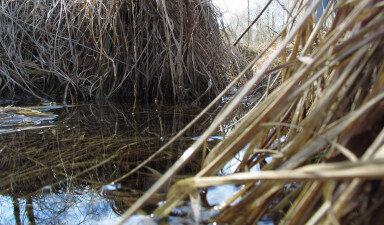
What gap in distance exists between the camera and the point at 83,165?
36.6 inches

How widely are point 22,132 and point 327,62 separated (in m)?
1.34

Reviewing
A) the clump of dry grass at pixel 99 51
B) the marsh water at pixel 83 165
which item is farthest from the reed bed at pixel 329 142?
the clump of dry grass at pixel 99 51

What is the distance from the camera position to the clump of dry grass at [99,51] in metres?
2.23

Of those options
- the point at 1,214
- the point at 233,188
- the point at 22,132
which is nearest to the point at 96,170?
the point at 1,214

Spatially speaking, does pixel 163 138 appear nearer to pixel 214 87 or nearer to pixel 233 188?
pixel 233 188

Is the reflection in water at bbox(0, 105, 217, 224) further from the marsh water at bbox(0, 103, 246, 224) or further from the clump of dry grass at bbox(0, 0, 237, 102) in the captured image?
the clump of dry grass at bbox(0, 0, 237, 102)

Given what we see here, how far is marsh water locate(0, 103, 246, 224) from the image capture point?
654 millimetres

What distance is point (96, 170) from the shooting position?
0.89 metres

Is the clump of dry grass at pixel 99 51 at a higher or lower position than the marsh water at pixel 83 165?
higher

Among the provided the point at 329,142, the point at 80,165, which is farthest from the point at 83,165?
the point at 329,142

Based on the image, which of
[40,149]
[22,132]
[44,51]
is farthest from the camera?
[44,51]

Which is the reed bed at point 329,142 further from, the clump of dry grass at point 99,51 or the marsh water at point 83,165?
the clump of dry grass at point 99,51

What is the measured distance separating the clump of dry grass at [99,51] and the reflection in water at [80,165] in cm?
74

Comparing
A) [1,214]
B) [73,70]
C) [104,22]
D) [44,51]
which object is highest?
[104,22]
